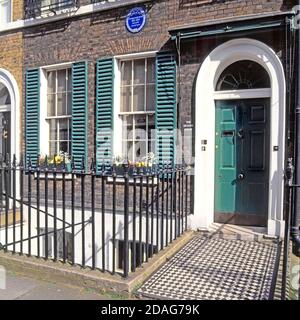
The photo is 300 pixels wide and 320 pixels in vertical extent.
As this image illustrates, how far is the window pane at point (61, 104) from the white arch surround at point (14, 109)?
3.74ft

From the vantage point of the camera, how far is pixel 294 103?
5.81 m

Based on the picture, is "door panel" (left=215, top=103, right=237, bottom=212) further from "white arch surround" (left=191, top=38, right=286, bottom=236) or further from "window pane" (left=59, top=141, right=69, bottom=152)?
"window pane" (left=59, top=141, right=69, bottom=152)

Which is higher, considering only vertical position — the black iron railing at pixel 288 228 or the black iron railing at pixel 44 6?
the black iron railing at pixel 44 6

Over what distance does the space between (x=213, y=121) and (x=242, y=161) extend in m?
0.88

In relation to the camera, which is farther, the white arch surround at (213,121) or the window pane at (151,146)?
the window pane at (151,146)

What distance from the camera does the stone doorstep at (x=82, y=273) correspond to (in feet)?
12.8

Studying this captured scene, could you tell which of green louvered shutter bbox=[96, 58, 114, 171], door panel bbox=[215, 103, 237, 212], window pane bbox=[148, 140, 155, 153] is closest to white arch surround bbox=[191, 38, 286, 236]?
door panel bbox=[215, 103, 237, 212]

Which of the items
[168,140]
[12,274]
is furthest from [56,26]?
[12,274]

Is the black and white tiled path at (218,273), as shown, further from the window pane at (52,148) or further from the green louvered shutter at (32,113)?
the green louvered shutter at (32,113)

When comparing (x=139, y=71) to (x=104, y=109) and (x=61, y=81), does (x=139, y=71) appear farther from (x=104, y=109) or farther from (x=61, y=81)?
(x=61, y=81)

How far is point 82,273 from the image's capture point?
4125 mm

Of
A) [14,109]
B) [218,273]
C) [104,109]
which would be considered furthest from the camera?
[14,109]

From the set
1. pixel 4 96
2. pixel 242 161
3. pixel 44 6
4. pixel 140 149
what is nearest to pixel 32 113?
pixel 4 96

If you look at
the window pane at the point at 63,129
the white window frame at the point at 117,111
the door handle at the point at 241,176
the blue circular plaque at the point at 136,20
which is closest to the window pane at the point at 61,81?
the window pane at the point at 63,129
